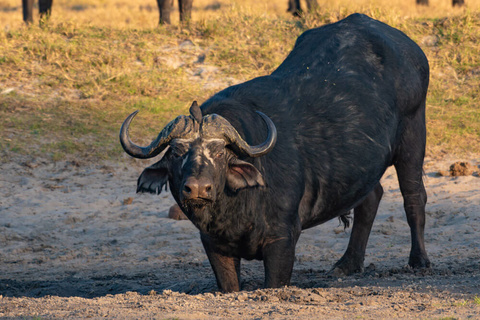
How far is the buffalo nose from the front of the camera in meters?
4.36

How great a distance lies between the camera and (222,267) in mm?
5254

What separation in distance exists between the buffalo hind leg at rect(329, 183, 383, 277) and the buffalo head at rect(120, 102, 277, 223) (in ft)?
6.17

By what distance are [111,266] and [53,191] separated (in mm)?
2072

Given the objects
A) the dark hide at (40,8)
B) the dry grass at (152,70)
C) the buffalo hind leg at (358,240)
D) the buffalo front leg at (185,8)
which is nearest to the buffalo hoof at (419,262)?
the buffalo hind leg at (358,240)

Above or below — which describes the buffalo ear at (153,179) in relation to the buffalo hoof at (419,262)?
above

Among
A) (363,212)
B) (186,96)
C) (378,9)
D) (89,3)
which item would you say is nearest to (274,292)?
(363,212)

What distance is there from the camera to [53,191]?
8586mm

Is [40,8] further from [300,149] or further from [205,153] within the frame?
[205,153]

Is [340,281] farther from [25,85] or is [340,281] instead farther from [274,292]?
[25,85]

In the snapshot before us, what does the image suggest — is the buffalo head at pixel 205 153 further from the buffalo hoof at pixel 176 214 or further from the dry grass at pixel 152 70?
the dry grass at pixel 152 70

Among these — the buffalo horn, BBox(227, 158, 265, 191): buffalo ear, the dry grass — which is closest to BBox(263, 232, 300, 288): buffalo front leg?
BBox(227, 158, 265, 191): buffalo ear

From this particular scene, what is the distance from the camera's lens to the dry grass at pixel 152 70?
9.90m

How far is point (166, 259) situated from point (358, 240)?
178 centimetres

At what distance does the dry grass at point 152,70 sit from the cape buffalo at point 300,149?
348cm
